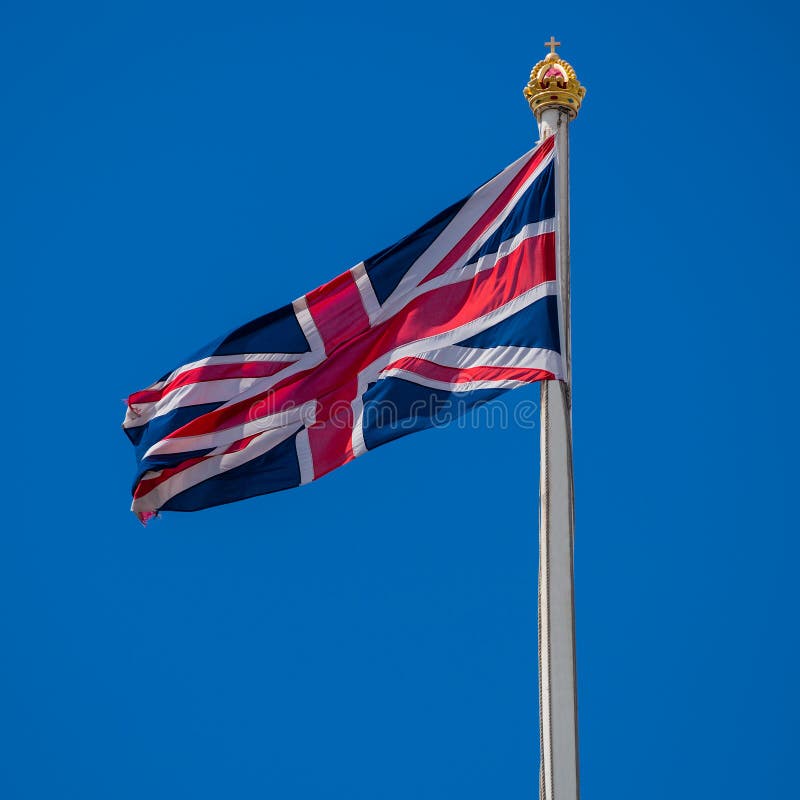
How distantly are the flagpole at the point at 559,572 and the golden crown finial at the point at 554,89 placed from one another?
1.02 metres

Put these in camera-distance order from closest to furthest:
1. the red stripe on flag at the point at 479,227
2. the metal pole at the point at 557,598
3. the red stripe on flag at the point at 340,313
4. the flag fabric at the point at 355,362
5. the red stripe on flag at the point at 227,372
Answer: the metal pole at the point at 557,598 < the flag fabric at the point at 355,362 < the red stripe on flag at the point at 479,227 < the red stripe on flag at the point at 340,313 < the red stripe on flag at the point at 227,372

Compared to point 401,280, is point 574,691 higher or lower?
lower

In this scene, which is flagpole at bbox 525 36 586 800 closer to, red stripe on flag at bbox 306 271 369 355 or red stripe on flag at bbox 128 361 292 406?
red stripe on flag at bbox 306 271 369 355

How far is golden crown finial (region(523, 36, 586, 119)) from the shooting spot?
2005cm

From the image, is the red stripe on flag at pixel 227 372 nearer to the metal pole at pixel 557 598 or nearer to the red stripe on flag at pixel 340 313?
the red stripe on flag at pixel 340 313

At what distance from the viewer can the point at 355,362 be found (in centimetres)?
2108

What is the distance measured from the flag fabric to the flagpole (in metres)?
0.80

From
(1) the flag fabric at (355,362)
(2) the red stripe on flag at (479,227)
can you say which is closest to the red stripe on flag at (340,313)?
Answer: (1) the flag fabric at (355,362)

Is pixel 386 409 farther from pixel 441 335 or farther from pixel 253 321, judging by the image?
pixel 253 321

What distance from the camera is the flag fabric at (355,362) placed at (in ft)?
64.5

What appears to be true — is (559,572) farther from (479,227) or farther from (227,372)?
(227,372)

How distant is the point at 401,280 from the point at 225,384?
263cm

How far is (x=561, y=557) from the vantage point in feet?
57.5

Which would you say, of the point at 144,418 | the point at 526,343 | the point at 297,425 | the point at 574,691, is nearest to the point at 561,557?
the point at 574,691
